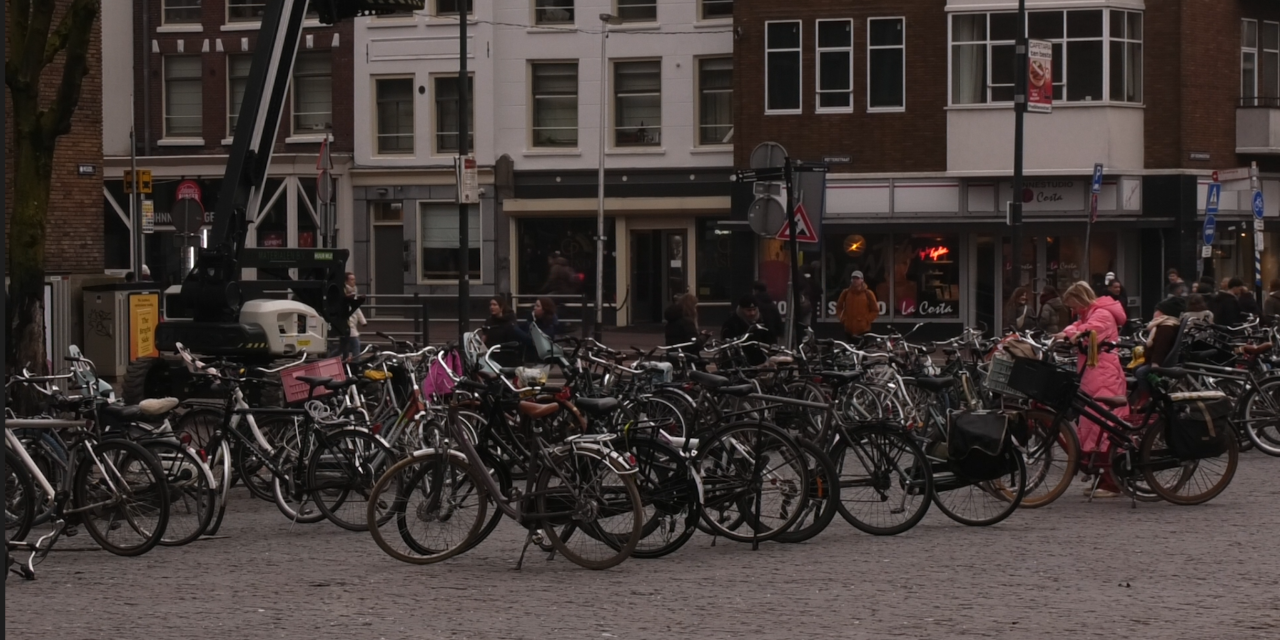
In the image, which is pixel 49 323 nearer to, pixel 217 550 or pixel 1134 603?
pixel 217 550

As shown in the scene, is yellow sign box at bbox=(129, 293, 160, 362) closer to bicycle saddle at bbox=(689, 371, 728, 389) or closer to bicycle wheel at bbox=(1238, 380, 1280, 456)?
bicycle saddle at bbox=(689, 371, 728, 389)

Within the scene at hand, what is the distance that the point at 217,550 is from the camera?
10234 millimetres

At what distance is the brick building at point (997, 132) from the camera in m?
34.8

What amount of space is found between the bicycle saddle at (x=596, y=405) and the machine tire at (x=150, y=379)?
6.74 meters

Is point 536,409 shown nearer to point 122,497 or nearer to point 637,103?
point 122,497

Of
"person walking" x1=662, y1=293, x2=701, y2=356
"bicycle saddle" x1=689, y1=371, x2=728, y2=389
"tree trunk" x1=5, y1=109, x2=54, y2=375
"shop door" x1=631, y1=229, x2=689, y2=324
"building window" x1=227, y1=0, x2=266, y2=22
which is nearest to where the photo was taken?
"bicycle saddle" x1=689, y1=371, x2=728, y2=389

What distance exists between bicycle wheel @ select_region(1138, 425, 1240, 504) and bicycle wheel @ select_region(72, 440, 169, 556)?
21.2 feet

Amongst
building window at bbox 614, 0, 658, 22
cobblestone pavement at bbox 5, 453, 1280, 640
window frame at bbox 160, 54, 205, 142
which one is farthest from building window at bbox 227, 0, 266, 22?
cobblestone pavement at bbox 5, 453, 1280, 640

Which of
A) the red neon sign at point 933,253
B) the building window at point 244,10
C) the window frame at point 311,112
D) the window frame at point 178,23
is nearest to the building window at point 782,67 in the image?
the red neon sign at point 933,253

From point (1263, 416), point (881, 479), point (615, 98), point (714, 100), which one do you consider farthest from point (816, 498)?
point (615, 98)

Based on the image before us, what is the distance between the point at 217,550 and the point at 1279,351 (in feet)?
37.5

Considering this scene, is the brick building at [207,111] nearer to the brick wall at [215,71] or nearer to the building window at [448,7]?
the brick wall at [215,71]

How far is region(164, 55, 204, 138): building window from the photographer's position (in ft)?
143

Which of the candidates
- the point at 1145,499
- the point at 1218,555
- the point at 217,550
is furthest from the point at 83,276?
the point at 1218,555
